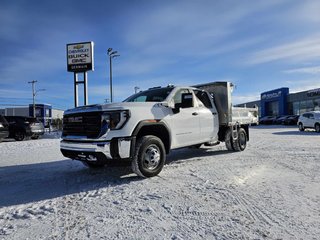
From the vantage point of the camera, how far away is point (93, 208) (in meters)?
4.32

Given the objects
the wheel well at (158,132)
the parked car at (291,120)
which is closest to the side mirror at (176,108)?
the wheel well at (158,132)

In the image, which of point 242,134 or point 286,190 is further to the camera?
point 242,134

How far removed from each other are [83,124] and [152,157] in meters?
1.50

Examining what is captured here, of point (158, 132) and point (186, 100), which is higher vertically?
point (186, 100)

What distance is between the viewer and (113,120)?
554cm

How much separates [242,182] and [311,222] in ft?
6.50

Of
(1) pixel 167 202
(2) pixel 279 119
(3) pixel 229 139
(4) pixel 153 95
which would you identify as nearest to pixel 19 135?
(4) pixel 153 95

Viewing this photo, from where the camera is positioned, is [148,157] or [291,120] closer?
[148,157]

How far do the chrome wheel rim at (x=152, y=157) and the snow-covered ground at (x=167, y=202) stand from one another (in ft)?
1.03

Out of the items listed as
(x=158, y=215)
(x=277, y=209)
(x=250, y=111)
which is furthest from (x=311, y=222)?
(x=250, y=111)

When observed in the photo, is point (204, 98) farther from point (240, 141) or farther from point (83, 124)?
point (83, 124)

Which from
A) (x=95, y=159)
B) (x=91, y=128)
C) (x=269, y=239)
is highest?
(x=91, y=128)

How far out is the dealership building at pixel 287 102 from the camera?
1829 inches

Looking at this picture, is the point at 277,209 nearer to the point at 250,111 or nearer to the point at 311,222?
the point at 311,222
